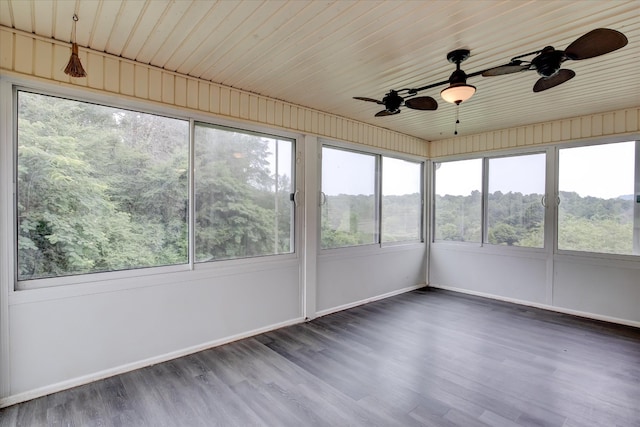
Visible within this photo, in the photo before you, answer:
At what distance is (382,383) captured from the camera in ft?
8.72

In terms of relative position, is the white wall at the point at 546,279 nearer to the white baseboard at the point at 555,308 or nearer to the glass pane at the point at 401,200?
the white baseboard at the point at 555,308

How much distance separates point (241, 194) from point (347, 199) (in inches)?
67.5

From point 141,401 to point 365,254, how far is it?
11.0ft

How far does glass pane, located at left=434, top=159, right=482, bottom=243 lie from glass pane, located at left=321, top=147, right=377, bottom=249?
5.30 ft

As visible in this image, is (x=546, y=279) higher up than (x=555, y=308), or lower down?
higher up

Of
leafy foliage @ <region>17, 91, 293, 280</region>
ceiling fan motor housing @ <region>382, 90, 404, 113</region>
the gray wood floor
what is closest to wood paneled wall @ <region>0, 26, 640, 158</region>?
leafy foliage @ <region>17, 91, 293, 280</region>

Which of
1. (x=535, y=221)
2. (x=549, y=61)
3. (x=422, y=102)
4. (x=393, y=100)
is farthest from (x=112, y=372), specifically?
(x=535, y=221)

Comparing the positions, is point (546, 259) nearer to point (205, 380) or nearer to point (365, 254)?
point (365, 254)

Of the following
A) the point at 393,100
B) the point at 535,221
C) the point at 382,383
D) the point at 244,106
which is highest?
the point at 244,106

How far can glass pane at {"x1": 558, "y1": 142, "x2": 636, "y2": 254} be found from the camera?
4.08 meters

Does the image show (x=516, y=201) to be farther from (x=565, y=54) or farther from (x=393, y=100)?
(x=565, y=54)

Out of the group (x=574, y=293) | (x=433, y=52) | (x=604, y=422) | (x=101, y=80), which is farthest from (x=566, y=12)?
(x=574, y=293)

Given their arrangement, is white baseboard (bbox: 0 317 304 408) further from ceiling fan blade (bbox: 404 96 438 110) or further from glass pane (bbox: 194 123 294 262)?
ceiling fan blade (bbox: 404 96 438 110)

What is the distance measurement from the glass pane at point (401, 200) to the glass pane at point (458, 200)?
1.20ft
